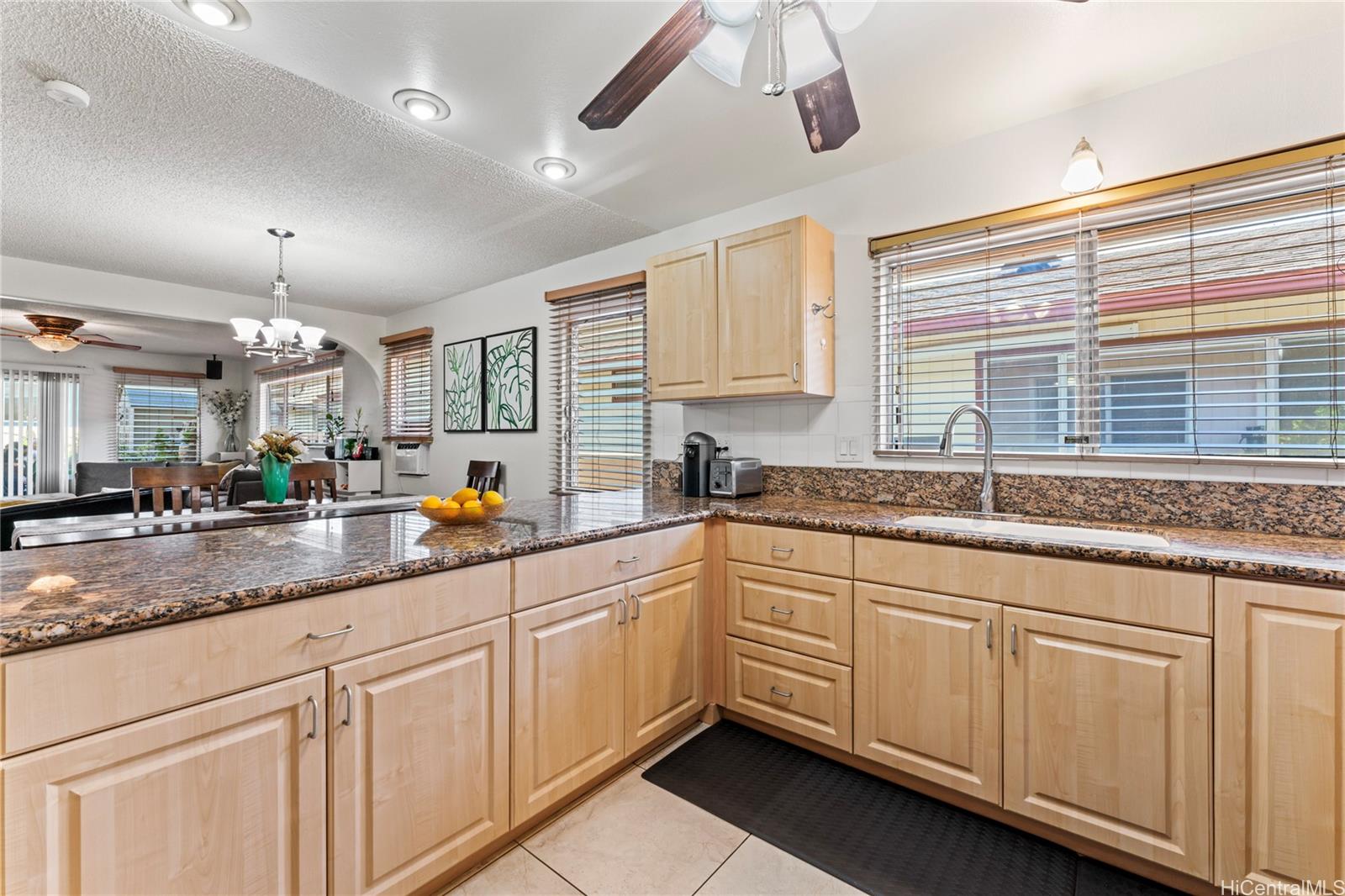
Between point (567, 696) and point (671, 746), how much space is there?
0.70 metres

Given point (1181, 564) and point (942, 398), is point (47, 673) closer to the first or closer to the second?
point (1181, 564)

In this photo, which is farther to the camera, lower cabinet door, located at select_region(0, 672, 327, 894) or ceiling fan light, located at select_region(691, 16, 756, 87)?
ceiling fan light, located at select_region(691, 16, 756, 87)

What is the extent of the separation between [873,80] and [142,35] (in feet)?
7.41

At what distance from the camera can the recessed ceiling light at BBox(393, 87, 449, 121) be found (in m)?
1.94

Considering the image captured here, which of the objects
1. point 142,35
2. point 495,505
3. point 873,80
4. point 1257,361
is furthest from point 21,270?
point 1257,361

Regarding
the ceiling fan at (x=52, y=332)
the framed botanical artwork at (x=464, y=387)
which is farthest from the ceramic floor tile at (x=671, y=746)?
the ceiling fan at (x=52, y=332)

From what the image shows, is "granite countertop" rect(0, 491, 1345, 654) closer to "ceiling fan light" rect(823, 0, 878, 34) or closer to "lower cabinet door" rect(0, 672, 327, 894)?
"lower cabinet door" rect(0, 672, 327, 894)

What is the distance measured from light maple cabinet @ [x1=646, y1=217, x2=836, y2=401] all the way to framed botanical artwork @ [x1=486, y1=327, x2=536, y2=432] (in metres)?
1.53

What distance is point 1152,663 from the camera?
Answer: 141 cm

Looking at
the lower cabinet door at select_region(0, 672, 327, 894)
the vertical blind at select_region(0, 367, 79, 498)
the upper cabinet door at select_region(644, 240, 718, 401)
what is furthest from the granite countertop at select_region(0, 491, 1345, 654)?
the vertical blind at select_region(0, 367, 79, 498)

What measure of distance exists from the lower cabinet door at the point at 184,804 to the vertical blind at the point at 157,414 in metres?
8.96

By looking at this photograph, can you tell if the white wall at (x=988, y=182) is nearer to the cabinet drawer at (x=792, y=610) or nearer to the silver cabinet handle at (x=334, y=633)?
the cabinet drawer at (x=792, y=610)

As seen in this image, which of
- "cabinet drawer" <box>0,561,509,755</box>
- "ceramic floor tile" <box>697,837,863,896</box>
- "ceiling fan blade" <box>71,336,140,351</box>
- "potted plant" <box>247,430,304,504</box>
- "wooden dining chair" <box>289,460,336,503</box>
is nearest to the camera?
"cabinet drawer" <box>0,561,509,755</box>

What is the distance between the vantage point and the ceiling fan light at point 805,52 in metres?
1.25
